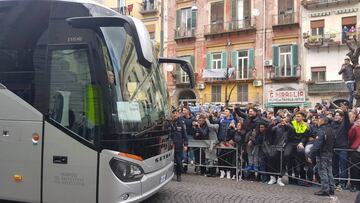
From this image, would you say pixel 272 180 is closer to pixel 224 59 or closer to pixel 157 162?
pixel 157 162

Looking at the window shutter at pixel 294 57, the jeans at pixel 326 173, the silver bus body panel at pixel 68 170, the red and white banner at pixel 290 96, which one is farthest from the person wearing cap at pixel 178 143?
the window shutter at pixel 294 57

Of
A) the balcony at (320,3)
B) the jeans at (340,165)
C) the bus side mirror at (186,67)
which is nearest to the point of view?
the bus side mirror at (186,67)

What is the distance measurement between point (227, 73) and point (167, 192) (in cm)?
2461

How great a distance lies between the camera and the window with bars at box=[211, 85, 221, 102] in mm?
33213

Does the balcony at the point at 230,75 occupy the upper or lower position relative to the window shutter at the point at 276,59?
lower

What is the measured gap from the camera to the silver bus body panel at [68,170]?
18.7 ft

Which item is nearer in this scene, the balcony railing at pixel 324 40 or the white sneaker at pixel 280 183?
the white sneaker at pixel 280 183

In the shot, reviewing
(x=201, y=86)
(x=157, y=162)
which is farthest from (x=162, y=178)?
(x=201, y=86)

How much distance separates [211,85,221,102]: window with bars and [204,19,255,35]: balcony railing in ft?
14.3

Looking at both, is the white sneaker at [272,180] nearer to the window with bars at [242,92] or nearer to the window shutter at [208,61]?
the window with bars at [242,92]

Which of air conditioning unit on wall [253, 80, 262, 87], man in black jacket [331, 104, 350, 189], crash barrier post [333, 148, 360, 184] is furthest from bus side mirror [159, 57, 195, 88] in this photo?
air conditioning unit on wall [253, 80, 262, 87]

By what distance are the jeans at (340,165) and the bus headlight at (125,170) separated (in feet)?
17.4

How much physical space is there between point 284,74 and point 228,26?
6.08 m

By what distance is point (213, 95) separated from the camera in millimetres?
33469
